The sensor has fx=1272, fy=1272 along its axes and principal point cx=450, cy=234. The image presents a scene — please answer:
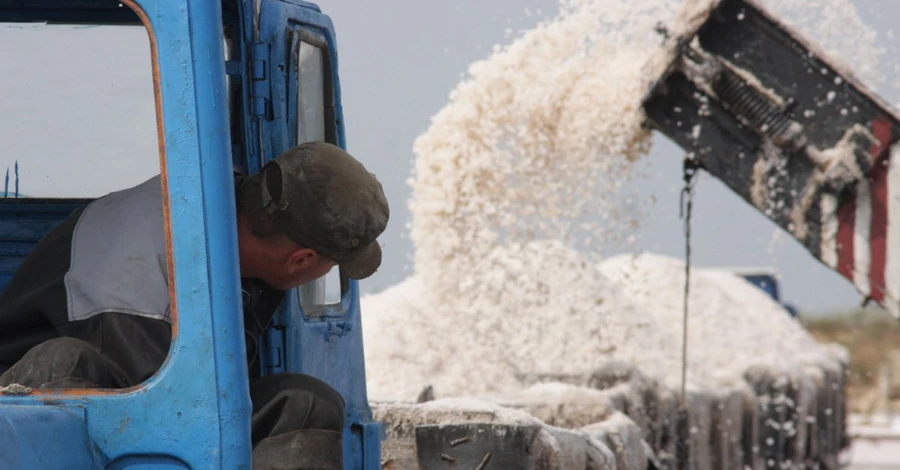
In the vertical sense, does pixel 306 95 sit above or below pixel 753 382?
above

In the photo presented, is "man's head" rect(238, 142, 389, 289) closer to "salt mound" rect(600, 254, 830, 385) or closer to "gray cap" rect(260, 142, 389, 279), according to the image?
"gray cap" rect(260, 142, 389, 279)

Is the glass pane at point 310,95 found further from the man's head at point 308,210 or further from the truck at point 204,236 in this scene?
the man's head at point 308,210

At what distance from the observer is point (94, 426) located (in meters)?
1.67

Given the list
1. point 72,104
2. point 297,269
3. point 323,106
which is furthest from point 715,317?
point 297,269

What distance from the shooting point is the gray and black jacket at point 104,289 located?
1772 millimetres

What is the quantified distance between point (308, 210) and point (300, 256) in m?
0.10

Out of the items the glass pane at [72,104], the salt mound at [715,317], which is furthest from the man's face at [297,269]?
the salt mound at [715,317]

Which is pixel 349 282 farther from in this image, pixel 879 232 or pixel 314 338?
pixel 879 232

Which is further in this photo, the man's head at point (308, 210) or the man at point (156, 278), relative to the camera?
the man's head at point (308, 210)

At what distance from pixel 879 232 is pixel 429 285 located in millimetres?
3232

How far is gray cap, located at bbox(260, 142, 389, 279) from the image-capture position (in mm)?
1896

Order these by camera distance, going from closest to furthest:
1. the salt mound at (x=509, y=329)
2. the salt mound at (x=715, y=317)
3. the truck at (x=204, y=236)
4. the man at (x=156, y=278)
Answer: the truck at (x=204, y=236) < the man at (x=156, y=278) < the salt mound at (x=509, y=329) < the salt mound at (x=715, y=317)

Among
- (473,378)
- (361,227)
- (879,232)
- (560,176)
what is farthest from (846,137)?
(361,227)

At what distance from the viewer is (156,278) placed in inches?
70.1
